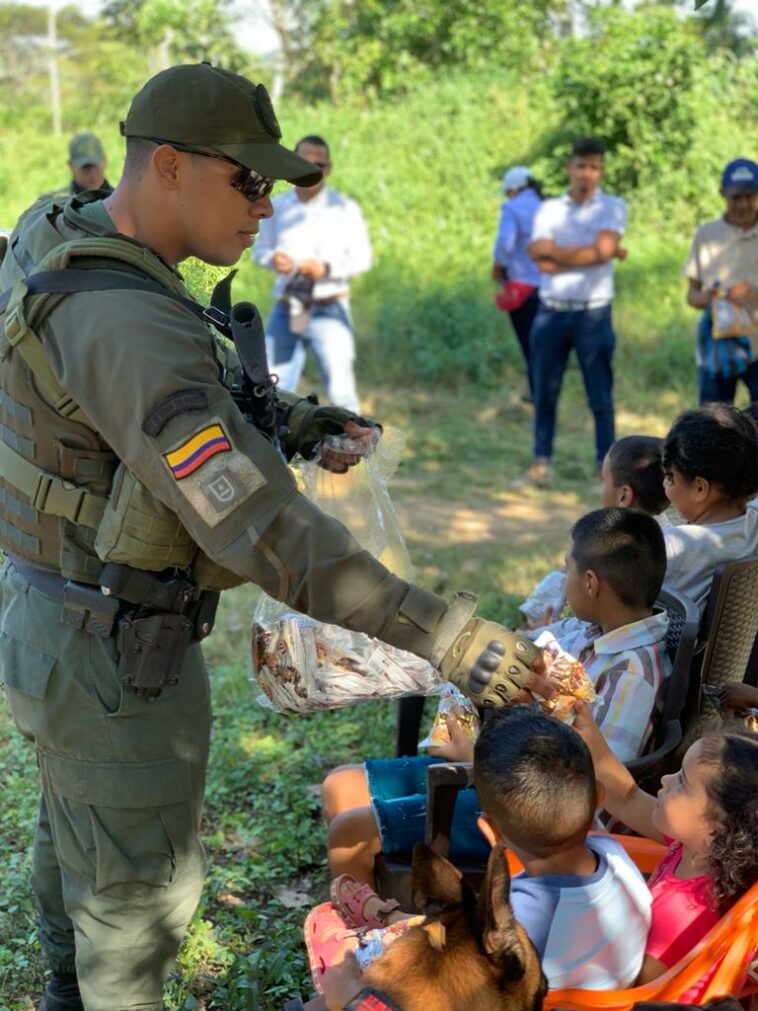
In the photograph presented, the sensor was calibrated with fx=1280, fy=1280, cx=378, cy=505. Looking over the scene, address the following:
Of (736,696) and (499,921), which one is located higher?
(499,921)

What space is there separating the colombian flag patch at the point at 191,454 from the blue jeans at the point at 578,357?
5765 millimetres

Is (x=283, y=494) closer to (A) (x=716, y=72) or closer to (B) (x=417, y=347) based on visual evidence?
(B) (x=417, y=347)

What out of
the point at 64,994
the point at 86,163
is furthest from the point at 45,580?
the point at 86,163

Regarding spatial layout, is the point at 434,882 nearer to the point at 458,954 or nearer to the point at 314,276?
the point at 458,954

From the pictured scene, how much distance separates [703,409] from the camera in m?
3.53

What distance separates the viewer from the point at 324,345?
7723 millimetres

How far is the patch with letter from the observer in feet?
6.66

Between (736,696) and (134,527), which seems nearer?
(134,527)

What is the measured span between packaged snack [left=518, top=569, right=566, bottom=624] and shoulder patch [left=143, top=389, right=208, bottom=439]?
1867 millimetres

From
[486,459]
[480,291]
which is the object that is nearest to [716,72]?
[480,291]

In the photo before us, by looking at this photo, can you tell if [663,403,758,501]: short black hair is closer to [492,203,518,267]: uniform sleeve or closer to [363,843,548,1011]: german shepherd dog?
[363,843,548,1011]: german shepherd dog

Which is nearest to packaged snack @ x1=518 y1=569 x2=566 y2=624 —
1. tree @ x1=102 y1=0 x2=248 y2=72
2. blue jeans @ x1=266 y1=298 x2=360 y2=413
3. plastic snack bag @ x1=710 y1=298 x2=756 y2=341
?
plastic snack bag @ x1=710 y1=298 x2=756 y2=341

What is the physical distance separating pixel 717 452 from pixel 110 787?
184 centimetres

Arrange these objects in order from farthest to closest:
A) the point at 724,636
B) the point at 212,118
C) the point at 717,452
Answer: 1. the point at 717,452
2. the point at 724,636
3. the point at 212,118
